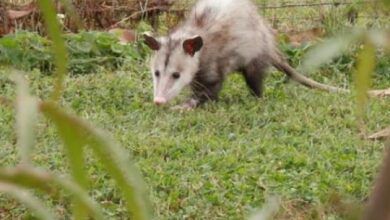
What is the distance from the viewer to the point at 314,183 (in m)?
4.38

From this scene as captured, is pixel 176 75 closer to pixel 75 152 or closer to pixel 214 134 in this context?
pixel 214 134

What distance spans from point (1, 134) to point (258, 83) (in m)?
2.06

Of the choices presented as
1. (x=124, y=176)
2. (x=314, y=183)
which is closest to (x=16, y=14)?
(x=314, y=183)

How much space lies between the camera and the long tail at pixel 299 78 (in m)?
6.60

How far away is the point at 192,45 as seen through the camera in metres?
6.41

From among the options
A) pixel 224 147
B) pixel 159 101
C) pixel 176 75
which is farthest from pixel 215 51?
pixel 224 147

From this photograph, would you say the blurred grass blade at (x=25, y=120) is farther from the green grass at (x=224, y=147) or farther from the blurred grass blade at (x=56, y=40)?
the green grass at (x=224, y=147)

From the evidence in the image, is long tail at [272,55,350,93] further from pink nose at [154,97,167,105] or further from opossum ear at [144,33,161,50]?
pink nose at [154,97,167,105]

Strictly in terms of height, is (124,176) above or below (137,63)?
above

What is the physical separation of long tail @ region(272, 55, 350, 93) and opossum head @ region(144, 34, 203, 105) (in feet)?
2.10

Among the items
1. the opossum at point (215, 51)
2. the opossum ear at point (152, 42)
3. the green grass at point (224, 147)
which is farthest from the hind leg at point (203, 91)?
the opossum ear at point (152, 42)

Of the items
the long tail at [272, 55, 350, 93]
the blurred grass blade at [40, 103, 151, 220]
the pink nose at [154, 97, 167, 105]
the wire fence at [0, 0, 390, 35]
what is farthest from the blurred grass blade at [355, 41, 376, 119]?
the wire fence at [0, 0, 390, 35]

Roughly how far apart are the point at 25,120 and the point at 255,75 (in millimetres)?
6003

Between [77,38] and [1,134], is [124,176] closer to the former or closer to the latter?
[1,134]
